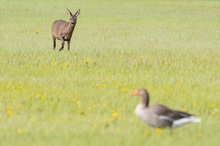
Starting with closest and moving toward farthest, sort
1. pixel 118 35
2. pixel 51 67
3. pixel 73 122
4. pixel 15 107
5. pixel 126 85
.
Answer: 1. pixel 73 122
2. pixel 15 107
3. pixel 126 85
4. pixel 51 67
5. pixel 118 35

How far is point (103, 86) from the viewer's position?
1420cm

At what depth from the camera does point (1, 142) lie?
29.4 feet

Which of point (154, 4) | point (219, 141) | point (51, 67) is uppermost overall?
point (219, 141)

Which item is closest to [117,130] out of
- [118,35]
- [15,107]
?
[15,107]

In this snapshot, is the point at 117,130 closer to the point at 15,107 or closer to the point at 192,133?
the point at 192,133

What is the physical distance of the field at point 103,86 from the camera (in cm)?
937

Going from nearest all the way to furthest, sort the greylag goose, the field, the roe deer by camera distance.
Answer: the greylag goose < the field < the roe deer

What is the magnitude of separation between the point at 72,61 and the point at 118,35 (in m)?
14.0

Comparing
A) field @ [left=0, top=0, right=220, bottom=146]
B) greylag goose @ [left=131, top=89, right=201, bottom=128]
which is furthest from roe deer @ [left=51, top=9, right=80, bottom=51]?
greylag goose @ [left=131, top=89, right=201, bottom=128]

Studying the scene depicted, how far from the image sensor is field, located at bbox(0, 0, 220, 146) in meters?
9.37

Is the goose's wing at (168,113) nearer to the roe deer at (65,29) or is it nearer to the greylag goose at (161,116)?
the greylag goose at (161,116)

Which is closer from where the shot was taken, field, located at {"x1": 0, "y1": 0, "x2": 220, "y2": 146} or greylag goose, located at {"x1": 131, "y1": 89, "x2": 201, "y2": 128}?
greylag goose, located at {"x1": 131, "y1": 89, "x2": 201, "y2": 128}

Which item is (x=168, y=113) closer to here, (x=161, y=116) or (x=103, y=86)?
(x=161, y=116)

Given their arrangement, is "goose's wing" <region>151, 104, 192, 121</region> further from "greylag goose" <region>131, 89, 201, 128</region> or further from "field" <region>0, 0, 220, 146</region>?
"field" <region>0, 0, 220, 146</region>
